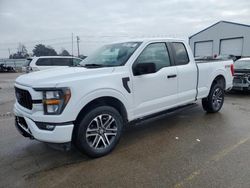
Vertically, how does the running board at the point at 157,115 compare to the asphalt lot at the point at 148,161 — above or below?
above

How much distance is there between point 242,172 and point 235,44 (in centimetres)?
3041

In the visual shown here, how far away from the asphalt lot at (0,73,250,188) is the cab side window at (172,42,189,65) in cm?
145

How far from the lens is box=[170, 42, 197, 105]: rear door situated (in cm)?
475

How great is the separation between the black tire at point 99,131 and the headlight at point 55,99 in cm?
42

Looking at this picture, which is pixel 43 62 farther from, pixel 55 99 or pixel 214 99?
pixel 55 99

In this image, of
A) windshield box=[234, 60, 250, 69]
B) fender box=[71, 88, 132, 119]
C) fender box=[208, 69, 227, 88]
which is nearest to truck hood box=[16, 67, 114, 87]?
fender box=[71, 88, 132, 119]

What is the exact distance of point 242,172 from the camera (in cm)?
304

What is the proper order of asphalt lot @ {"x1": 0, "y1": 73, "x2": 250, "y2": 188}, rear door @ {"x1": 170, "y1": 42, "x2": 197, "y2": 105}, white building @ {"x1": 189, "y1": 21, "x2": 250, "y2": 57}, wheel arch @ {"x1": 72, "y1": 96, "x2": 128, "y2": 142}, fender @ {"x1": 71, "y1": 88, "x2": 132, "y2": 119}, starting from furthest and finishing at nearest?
white building @ {"x1": 189, "y1": 21, "x2": 250, "y2": 57} < rear door @ {"x1": 170, "y1": 42, "x2": 197, "y2": 105} < wheel arch @ {"x1": 72, "y1": 96, "x2": 128, "y2": 142} < fender @ {"x1": 71, "y1": 88, "x2": 132, "y2": 119} < asphalt lot @ {"x1": 0, "y1": 73, "x2": 250, "y2": 188}

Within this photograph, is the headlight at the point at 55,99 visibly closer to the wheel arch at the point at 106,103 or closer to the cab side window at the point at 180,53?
the wheel arch at the point at 106,103

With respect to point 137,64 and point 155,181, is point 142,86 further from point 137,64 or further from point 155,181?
point 155,181

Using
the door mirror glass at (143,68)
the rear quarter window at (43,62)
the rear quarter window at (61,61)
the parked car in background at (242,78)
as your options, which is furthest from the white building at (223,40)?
the door mirror glass at (143,68)

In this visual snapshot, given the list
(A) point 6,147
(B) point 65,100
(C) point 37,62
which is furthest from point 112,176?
(C) point 37,62

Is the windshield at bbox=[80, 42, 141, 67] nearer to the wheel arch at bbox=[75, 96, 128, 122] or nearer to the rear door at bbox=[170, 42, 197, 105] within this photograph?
the wheel arch at bbox=[75, 96, 128, 122]

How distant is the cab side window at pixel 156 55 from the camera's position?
415 centimetres
